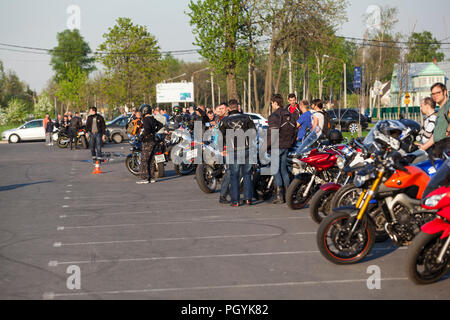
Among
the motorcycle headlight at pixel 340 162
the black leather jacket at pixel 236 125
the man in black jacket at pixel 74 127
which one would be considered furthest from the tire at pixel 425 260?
the man in black jacket at pixel 74 127

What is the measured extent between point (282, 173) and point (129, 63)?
4488cm

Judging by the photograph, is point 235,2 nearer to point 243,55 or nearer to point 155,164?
point 243,55

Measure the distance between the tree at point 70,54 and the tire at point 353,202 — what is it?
10781 cm

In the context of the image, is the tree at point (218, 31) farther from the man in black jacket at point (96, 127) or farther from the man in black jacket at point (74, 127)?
the man in black jacket at point (96, 127)

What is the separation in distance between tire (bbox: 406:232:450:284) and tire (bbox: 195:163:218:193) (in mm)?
7121

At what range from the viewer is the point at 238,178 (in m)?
11.0

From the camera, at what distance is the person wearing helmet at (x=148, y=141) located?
14695 mm

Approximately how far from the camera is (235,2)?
38281mm

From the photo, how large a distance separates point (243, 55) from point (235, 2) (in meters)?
3.28

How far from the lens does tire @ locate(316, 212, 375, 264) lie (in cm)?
650

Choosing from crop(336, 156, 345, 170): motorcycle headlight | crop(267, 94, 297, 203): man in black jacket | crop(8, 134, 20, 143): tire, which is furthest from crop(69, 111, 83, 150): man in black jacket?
crop(336, 156, 345, 170): motorcycle headlight

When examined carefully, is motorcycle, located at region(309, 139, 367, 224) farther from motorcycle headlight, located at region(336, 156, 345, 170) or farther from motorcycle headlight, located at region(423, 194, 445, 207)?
motorcycle headlight, located at region(423, 194, 445, 207)

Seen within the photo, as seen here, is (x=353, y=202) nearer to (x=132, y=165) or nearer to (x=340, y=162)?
(x=340, y=162)

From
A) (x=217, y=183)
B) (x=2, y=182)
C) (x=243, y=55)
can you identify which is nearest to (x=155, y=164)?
(x=217, y=183)
